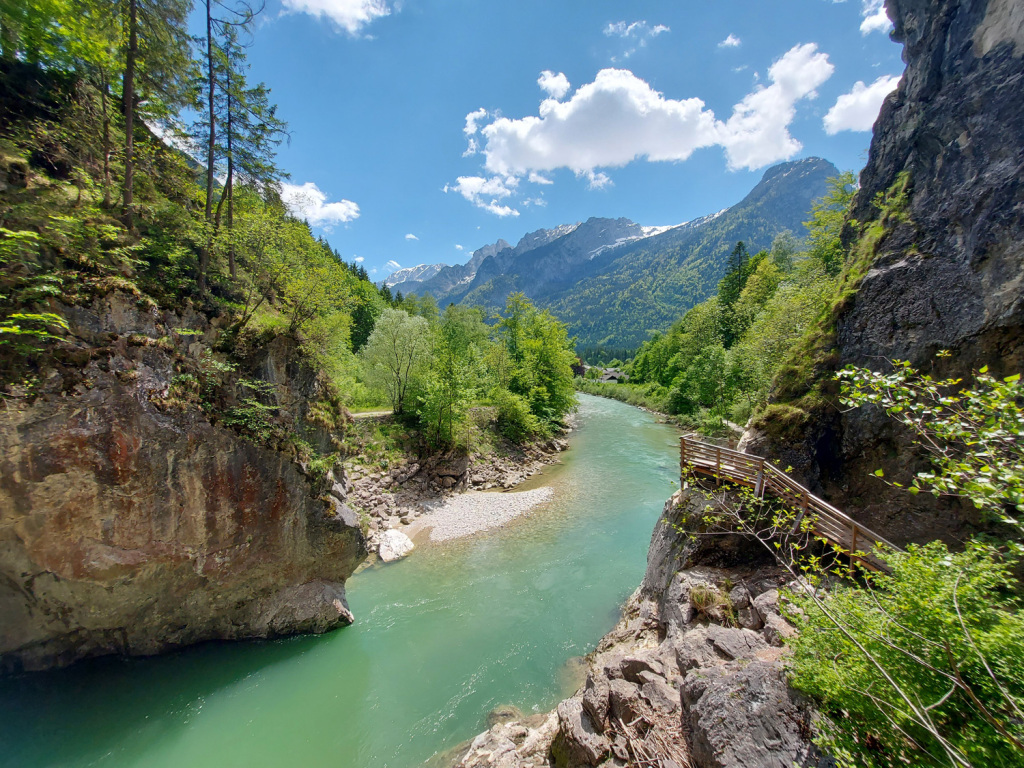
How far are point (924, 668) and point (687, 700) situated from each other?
3.24m

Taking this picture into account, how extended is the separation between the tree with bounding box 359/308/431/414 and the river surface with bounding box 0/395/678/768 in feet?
38.6

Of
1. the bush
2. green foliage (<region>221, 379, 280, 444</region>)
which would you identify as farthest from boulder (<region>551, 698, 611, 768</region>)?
the bush

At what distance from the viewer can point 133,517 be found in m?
7.76

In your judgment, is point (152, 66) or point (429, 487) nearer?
point (152, 66)

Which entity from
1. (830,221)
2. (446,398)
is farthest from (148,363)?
(830,221)

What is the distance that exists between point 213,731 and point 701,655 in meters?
10.0

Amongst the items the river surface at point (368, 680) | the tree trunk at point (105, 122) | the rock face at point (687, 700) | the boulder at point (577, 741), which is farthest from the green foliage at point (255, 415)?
the boulder at point (577, 741)

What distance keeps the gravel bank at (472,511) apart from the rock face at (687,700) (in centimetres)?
807

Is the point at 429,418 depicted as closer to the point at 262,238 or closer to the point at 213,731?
the point at 262,238

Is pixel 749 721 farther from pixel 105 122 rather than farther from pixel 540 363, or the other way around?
pixel 540 363

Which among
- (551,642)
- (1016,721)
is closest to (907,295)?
(1016,721)

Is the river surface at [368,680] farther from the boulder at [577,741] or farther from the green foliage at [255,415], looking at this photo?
the green foliage at [255,415]

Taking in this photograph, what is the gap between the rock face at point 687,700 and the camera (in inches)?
184

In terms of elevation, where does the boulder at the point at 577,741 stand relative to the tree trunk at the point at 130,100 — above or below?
below
